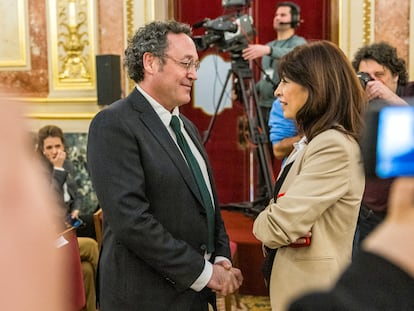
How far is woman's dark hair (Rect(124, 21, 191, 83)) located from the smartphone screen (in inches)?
63.3

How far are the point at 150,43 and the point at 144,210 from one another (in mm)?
588

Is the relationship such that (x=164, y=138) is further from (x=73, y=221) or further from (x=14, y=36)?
(x=14, y=36)

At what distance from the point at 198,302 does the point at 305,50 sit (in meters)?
0.88

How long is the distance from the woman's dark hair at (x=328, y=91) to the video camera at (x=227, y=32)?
203 centimetres

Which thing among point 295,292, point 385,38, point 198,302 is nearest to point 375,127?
point 295,292

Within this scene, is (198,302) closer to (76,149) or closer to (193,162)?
(193,162)

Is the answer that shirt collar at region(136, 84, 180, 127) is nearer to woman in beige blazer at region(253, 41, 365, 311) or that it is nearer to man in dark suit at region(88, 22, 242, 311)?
man in dark suit at region(88, 22, 242, 311)

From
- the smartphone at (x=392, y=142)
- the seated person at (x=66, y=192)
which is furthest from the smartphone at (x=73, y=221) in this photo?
the smartphone at (x=392, y=142)

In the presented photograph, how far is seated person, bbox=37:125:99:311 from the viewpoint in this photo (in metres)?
3.43

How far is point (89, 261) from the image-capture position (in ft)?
11.5

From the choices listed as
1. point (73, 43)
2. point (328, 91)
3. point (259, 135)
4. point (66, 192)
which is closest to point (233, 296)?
point (259, 135)

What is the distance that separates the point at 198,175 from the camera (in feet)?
6.60

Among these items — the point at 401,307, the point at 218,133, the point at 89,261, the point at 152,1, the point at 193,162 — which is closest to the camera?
the point at 401,307

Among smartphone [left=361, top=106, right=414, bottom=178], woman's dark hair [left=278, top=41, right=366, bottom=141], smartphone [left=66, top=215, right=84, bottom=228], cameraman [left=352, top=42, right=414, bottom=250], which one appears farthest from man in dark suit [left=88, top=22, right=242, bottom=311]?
smartphone [left=66, top=215, right=84, bottom=228]
